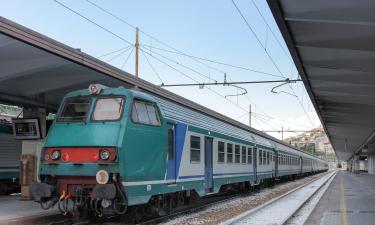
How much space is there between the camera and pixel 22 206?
558 inches

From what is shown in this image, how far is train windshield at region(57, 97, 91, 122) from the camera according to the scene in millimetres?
11359

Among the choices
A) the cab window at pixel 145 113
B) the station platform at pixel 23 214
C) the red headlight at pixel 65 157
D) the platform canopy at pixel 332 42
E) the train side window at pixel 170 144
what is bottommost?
the station platform at pixel 23 214

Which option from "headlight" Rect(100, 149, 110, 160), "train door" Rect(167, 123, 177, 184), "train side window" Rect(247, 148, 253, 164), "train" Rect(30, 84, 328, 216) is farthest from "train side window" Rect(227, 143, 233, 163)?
"headlight" Rect(100, 149, 110, 160)

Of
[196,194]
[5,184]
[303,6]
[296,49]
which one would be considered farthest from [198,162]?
[5,184]

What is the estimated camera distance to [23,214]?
12.1 metres

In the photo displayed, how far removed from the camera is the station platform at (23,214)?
1109 cm

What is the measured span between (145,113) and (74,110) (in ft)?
5.39

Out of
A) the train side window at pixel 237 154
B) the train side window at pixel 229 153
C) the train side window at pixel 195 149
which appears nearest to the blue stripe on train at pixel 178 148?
the train side window at pixel 195 149

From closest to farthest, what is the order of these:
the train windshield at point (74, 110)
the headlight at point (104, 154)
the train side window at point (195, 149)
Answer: the headlight at point (104, 154) → the train windshield at point (74, 110) → the train side window at point (195, 149)

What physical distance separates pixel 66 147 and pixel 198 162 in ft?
16.5

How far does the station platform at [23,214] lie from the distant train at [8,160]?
4641mm

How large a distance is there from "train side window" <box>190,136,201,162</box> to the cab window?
95.6 inches

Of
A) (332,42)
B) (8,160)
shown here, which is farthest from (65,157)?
(8,160)

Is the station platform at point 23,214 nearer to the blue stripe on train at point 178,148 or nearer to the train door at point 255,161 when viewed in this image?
the blue stripe on train at point 178,148
